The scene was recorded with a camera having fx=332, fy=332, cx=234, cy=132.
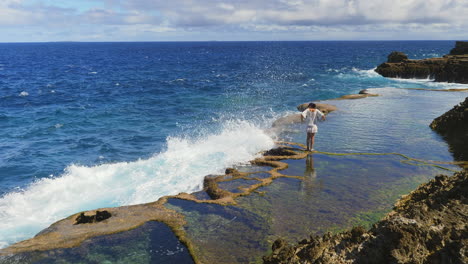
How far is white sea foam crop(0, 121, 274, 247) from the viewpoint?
13.6 m

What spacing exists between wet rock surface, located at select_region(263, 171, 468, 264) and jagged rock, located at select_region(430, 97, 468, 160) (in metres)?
11.6

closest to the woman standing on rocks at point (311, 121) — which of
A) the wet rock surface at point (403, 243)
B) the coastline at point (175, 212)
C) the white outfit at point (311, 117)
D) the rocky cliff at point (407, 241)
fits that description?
the white outfit at point (311, 117)

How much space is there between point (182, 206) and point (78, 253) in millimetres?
3647

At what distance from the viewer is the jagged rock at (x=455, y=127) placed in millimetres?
17781

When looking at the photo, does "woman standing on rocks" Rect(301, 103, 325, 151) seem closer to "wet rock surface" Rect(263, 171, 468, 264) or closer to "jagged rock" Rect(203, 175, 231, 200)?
"jagged rock" Rect(203, 175, 231, 200)

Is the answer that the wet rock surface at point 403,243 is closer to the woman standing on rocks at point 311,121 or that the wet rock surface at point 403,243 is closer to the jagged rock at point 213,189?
the jagged rock at point 213,189

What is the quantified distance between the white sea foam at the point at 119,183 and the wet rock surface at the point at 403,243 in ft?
25.1

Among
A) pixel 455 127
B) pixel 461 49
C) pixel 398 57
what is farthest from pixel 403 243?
pixel 461 49

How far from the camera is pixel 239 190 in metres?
12.7

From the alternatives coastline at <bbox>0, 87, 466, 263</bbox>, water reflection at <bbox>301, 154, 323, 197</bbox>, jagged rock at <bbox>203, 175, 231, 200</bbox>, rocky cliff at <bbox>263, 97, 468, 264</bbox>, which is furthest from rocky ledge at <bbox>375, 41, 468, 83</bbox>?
rocky cliff at <bbox>263, 97, 468, 264</bbox>

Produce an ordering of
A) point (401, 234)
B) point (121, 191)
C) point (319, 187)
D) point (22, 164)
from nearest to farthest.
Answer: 1. point (401, 234)
2. point (319, 187)
3. point (121, 191)
4. point (22, 164)

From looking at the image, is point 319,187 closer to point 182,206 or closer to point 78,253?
point 182,206

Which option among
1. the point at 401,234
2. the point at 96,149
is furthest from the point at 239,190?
the point at 96,149

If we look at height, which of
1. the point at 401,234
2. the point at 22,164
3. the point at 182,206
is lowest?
the point at 22,164
